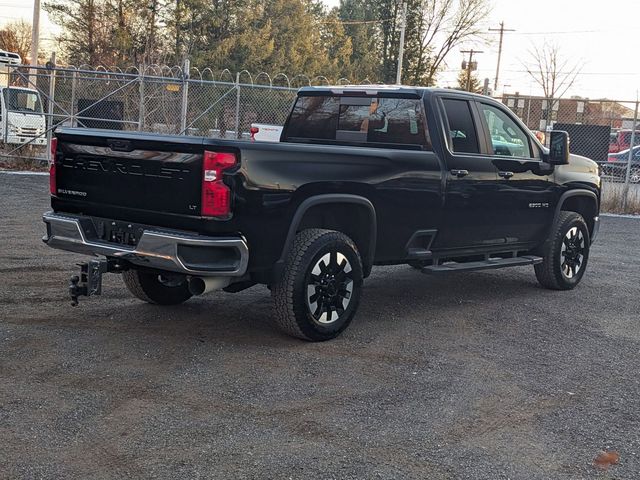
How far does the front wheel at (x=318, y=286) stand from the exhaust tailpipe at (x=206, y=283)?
0.45 meters

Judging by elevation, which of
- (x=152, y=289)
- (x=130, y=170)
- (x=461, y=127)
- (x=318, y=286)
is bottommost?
(x=152, y=289)

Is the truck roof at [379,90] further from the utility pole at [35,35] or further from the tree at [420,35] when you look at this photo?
the tree at [420,35]

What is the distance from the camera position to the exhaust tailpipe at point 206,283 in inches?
232

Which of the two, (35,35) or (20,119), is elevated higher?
(35,35)

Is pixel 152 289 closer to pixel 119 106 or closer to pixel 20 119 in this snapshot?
pixel 119 106

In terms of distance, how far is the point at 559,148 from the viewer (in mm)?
8500

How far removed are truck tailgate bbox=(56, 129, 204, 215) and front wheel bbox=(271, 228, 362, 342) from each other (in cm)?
92

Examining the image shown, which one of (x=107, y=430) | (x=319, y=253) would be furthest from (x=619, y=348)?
(x=107, y=430)

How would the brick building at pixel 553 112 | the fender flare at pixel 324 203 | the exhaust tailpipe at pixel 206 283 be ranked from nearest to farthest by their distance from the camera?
the exhaust tailpipe at pixel 206 283 → the fender flare at pixel 324 203 → the brick building at pixel 553 112

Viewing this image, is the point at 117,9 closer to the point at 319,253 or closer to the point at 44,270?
the point at 44,270

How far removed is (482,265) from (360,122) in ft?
5.66

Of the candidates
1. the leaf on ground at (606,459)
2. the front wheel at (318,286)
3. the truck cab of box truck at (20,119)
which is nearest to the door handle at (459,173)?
the front wheel at (318,286)

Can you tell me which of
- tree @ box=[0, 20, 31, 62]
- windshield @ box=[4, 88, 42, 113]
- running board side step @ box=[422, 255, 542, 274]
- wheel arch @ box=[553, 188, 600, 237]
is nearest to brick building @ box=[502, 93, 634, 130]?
wheel arch @ box=[553, 188, 600, 237]

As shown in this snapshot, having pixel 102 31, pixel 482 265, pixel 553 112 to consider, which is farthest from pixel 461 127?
pixel 102 31
